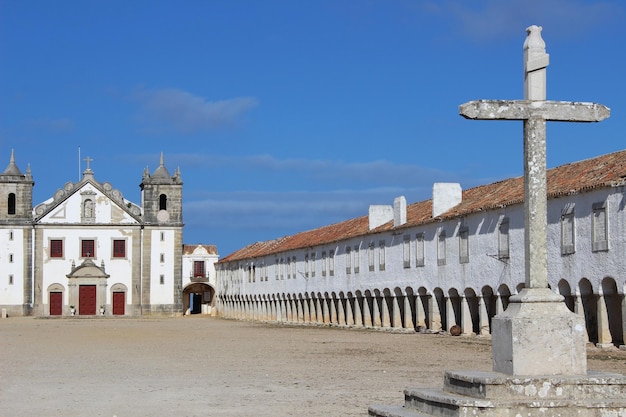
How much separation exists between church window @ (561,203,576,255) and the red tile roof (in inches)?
20.8

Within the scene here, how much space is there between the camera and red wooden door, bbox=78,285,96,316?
222 ft

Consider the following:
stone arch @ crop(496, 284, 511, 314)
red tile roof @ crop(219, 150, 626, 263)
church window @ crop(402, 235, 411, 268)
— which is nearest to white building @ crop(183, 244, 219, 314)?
red tile roof @ crop(219, 150, 626, 263)

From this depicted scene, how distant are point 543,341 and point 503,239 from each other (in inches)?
908

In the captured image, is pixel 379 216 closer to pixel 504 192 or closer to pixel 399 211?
pixel 399 211

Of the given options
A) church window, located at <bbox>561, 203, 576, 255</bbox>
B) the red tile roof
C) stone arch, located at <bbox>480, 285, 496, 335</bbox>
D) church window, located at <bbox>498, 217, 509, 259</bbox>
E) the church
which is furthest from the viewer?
the church

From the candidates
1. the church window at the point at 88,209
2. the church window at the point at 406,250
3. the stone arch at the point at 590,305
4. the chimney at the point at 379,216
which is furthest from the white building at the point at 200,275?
the stone arch at the point at 590,305

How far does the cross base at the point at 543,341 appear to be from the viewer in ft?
29.4

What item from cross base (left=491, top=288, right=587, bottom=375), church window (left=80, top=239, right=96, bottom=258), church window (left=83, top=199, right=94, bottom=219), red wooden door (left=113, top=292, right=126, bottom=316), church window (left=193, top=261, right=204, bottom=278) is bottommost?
red wooden door (left=113, top=292, right=126, bottom=316)

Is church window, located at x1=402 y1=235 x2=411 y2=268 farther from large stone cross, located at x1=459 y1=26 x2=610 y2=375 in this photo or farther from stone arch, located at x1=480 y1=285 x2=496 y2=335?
large stone cross, located at x1=459 y1=26 x2=610 y2=375

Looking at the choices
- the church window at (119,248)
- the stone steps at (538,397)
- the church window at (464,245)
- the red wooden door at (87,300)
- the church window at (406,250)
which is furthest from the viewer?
the church window at (119,248)

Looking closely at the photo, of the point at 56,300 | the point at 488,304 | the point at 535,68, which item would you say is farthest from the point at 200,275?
the point at 535,68

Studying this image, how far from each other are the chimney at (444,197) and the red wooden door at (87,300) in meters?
35.9

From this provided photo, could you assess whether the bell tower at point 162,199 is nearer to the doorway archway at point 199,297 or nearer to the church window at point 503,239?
the doorway archway at point 199,297

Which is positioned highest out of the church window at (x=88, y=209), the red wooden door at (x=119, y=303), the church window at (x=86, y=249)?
the church window at (x=88, y=209)
